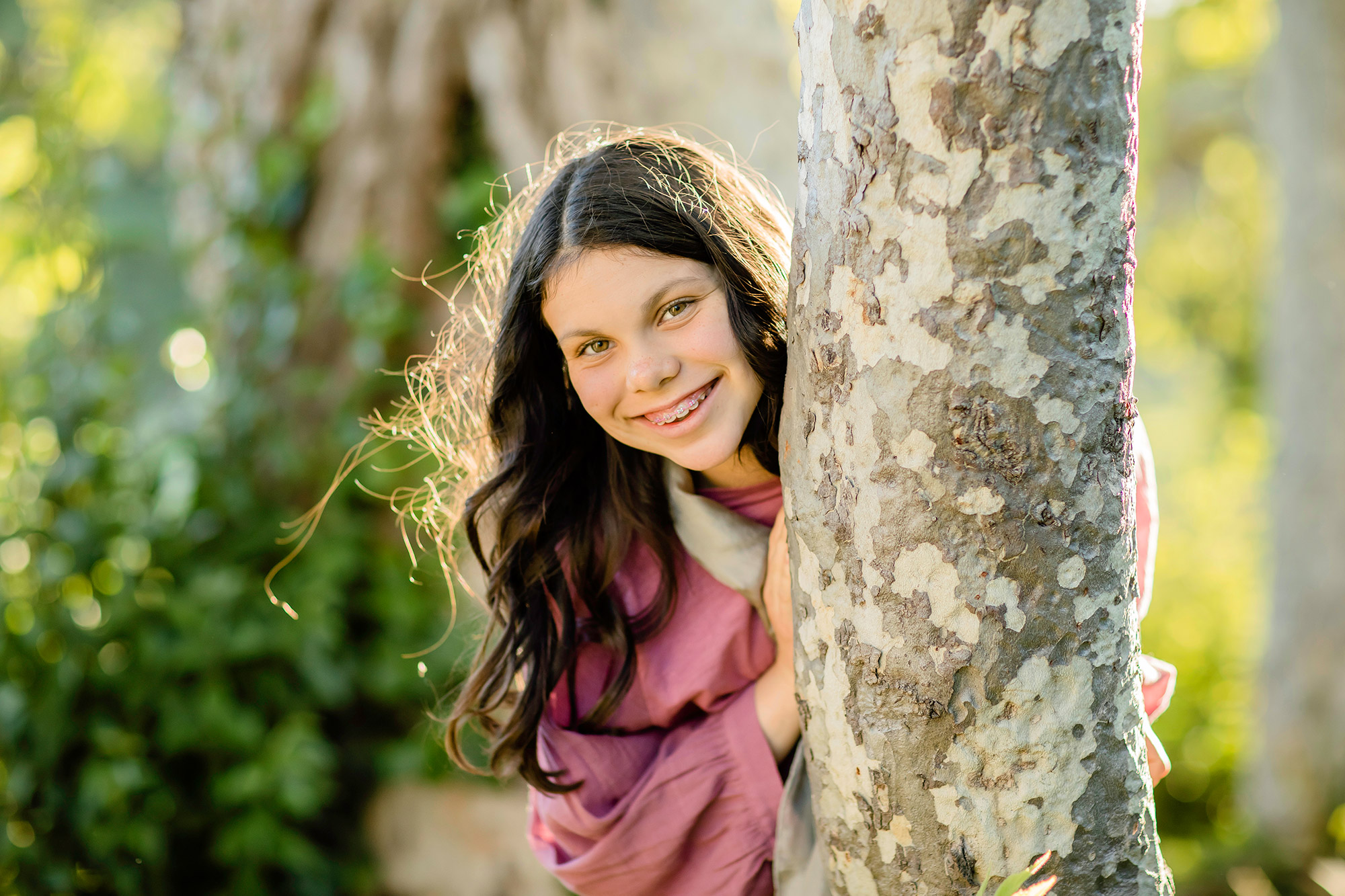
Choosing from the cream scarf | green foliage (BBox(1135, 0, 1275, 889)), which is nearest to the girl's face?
the cream scarf

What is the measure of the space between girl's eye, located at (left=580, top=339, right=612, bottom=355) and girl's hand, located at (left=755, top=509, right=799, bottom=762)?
0.30 m

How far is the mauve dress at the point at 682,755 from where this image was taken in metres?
1.29

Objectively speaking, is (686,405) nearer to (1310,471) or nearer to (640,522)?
(640,522)

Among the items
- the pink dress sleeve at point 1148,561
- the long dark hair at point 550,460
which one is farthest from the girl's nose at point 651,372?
the pink dress sleeve at point 1148,561

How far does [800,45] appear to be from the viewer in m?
0.93

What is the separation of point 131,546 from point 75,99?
1200 mm

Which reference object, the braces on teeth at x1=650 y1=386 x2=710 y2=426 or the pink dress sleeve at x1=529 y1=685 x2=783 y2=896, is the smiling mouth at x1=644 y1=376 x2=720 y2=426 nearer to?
the braces on teeth at x1=650 y1=386 x2=710 y2=426

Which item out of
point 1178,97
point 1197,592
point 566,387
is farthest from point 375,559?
point 1178,97

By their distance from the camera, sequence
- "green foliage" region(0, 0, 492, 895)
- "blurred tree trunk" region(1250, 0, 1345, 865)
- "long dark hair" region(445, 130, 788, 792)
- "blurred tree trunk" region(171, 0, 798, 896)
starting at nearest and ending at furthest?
"long dark hair" region(445, 130, 788, 792), "green foliage" region(0, 0, 492, 895), "blurred tree trunk" region(171, 0, 798, 896), "blurred tree trunk" region(1250, 0, 1345, 865)

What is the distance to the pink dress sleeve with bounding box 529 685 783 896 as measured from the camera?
128 cm

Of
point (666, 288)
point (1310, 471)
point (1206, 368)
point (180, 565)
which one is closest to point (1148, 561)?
point (666, 288)

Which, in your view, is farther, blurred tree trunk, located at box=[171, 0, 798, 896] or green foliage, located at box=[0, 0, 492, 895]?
blurred tree trunk, located at box=[171, 0, 798, 896]

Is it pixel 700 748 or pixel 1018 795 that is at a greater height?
pixel 1018 795

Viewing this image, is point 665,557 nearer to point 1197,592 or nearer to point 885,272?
point 885,272
